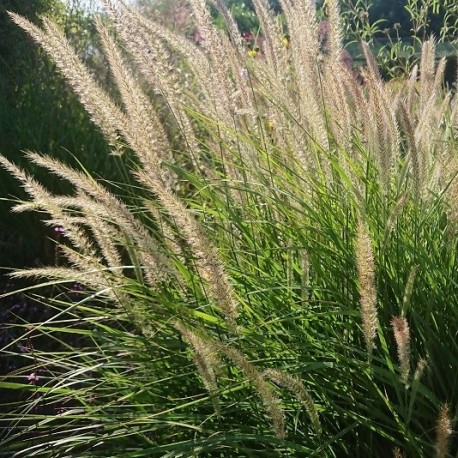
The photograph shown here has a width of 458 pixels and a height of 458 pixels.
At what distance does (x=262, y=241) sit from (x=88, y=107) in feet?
2.54

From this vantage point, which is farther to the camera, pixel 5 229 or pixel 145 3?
pixel 145 3

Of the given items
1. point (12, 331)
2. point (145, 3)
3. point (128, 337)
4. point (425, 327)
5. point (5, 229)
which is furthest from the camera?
point (145, 3)

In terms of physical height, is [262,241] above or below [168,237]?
below

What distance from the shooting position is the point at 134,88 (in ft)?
8.34

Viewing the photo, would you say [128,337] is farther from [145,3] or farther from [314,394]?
[145,3]

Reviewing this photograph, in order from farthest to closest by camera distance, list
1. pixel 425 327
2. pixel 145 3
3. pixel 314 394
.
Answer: pixel 145 3 < pixel 314 394 < pixel 425 327

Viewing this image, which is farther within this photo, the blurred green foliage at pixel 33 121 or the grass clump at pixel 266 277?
the blurred green foliage at pixel 33 121

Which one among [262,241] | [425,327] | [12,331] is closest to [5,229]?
[12,331]

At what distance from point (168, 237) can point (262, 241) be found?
513 millimetres

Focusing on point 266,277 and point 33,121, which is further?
point 33,121

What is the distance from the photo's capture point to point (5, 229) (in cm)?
509

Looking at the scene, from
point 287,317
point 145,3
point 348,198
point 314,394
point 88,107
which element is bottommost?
point 314,394

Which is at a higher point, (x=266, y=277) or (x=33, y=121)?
(x=33, y=121)

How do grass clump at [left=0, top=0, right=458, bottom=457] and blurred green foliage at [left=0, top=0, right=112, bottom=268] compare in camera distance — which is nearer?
grass clump at [left=0, top=0, right=458, bottom=457]
